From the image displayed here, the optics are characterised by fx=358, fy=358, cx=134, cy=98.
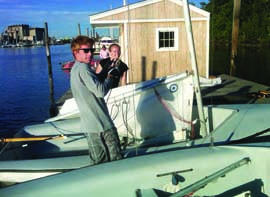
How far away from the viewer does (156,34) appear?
49.3ft

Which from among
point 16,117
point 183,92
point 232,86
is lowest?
point 16,117

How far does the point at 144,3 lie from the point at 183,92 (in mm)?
9840

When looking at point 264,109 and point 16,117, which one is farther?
point 16,117

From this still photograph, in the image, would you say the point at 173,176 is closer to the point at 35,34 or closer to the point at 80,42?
the point at 80,42

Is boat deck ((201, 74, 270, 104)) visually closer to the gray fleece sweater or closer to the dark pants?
the dark pants

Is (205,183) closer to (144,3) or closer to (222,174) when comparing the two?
(222,174)

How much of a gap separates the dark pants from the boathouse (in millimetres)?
10546

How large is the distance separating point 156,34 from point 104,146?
37.4ft

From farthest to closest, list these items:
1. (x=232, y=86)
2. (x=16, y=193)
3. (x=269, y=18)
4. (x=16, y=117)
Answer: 1. (x=269, y=18)
2. (x=16, y=117)
3. (x=232, y=86)
4. (x=16, y=193)

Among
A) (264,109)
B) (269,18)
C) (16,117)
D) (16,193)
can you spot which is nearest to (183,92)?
(264,109)

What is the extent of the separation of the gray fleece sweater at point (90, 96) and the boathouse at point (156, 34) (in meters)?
10.7

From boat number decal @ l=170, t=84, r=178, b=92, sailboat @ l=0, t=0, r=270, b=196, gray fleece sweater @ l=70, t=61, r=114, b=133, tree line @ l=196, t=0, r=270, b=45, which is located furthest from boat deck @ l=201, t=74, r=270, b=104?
tree line @ l=196, t=0, r=270, b=45

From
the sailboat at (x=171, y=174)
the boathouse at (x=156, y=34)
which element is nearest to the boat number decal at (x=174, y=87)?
the sailboat at (x=171, y=174)

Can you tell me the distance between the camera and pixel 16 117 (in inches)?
647
